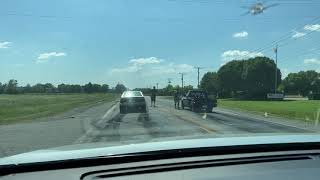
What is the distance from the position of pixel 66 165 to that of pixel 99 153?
212 mm

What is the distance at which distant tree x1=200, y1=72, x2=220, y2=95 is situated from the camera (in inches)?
6186

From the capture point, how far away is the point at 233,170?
3.12 meters

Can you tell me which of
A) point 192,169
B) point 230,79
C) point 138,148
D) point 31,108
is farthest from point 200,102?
point 230,79

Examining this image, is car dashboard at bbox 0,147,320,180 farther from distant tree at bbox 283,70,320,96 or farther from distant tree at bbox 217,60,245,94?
distant tree at bbox 283,70,320,96

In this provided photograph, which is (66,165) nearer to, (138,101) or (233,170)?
(233,170)

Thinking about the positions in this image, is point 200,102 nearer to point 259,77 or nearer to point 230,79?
point 259,77

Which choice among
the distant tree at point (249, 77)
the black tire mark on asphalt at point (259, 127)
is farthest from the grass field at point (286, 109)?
the distant tree at point (249, 77)

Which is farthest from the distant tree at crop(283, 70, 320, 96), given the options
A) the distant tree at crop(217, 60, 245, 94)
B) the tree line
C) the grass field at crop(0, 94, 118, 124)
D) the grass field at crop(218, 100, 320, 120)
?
the grass field at crop(218, 100, 320, 120)

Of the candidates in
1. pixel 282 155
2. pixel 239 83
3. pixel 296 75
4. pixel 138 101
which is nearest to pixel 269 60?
pixel 239 83

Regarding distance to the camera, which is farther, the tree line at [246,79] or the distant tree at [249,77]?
the distant tree at [249,77]

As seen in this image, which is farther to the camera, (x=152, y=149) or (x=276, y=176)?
(x=152, y=149)

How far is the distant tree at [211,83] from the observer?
516 feet

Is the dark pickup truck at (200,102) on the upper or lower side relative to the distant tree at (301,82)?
lower

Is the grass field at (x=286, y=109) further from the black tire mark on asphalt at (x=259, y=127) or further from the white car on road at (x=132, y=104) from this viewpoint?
the black tire mark on asphalt at (x=259, y=127)
